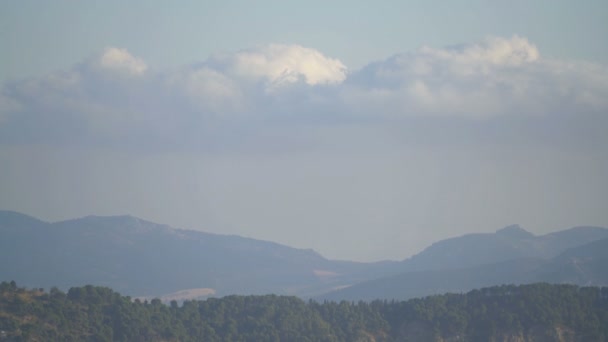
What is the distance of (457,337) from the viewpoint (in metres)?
105

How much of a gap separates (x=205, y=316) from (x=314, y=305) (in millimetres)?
15960

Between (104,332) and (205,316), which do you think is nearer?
(104,332)

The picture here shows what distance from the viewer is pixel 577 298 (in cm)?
11106

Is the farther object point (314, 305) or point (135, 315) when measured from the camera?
point (314, 305)

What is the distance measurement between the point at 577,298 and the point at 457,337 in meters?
17.3

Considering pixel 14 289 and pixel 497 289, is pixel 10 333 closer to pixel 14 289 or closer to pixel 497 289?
pixel 14 289

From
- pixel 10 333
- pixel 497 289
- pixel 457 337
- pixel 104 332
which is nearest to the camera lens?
pixel 10 333

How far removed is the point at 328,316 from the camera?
4353 inches

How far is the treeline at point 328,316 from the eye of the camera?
93812 mm

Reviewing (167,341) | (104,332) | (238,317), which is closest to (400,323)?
(238,317)

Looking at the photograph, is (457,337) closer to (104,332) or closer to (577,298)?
(577,298)

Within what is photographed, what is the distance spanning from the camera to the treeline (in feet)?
308

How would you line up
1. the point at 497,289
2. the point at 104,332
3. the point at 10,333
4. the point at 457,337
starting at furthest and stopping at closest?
1. the point at 497,289
2. the point at 457,337
3. the point at 104,332
4. the point at 10,333

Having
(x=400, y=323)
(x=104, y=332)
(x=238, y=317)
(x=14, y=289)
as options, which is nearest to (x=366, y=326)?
(x=400, y=323)
